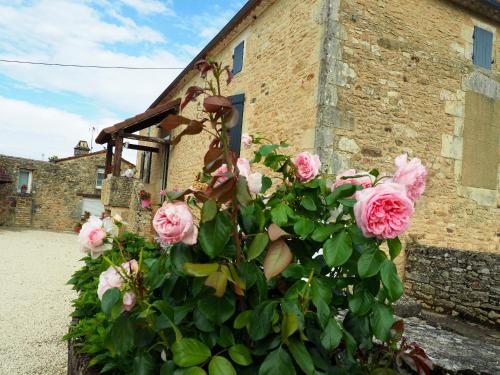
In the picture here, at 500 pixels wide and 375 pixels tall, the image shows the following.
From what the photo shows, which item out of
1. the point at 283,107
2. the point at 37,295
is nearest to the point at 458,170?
the point at 283,107

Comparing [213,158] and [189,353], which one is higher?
[213,158]

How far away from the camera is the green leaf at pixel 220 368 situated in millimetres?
1115

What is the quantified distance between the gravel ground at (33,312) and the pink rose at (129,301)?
9.34 ft

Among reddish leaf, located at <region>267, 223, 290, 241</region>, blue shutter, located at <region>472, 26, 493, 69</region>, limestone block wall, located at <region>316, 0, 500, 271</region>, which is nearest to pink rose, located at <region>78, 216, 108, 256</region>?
reddish leaf, located at <region>267, 223, 290, 241</region>

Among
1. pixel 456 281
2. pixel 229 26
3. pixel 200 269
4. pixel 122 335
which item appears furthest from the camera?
pixel 229 26

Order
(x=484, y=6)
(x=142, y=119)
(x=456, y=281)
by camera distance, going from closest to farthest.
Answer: (x=456, y=281)
(x=484, y=6)
(x=142, y=119)

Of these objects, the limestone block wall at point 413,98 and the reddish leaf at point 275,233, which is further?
the limestone block wall at point 413,98

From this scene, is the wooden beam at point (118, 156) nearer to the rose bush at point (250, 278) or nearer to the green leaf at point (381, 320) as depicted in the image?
the rose bush at point (250, 278)

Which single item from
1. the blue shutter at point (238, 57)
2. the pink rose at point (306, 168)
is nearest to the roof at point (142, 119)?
the blue shutter at point (238, 57)

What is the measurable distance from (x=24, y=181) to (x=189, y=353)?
76.4ft

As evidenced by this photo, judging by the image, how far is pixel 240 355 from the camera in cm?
122

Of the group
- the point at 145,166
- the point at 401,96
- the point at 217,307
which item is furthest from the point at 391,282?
the point at 145,166

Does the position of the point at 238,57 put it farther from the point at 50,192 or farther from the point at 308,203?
the point at 50,192

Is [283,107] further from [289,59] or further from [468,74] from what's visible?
[468,74]
